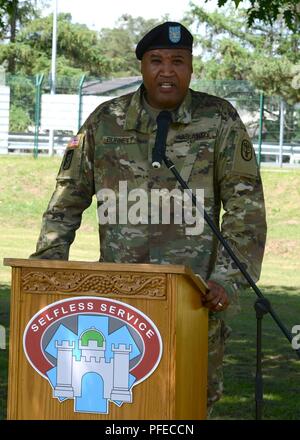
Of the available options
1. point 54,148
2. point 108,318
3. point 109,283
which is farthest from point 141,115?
point 54,148

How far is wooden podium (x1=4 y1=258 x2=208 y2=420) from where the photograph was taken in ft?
12.5

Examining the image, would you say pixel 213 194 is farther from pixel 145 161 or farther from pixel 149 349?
pixel 149 349

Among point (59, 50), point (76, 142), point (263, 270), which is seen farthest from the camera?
point (59, 50)

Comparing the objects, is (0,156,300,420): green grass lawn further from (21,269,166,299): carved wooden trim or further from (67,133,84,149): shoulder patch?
(21,269,166,299): carved wooden trim

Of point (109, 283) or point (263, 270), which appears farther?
point (263, 270)

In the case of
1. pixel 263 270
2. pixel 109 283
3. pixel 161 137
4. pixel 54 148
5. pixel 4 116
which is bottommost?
pixel 263 270

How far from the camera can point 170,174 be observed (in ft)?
15.3

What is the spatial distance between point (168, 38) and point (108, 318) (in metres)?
1.38

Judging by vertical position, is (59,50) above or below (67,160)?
below

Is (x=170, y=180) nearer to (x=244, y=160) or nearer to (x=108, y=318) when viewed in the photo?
(x=244, y=160)

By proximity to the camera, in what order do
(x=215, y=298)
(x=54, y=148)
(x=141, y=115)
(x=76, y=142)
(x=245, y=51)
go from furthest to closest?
1. (x=245, y=51)
2. (x=54, y=148)
3. (x=76, y=142)
4. (x=141, y=115)
5. (x=215, y=298)

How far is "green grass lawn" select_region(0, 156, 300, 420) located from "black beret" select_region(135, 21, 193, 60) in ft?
12.0

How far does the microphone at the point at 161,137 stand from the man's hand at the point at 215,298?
51 centimetres

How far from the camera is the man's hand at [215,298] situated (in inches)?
165
